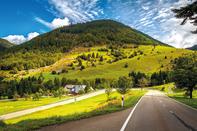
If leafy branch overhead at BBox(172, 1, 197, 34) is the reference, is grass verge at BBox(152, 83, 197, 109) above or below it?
below

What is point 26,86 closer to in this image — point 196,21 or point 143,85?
point 143,85

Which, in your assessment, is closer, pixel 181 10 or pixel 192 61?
pixel 181 10

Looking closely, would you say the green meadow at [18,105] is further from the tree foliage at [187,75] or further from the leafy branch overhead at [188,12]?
the leafy branch overhead at [188,12]

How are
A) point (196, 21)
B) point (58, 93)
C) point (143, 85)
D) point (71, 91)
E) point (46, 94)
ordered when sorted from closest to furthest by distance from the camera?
1. point (196, 21)
2. point (58, 93)
3. point (46, 94)
4. point (71, 91)
5. point (143, 85)

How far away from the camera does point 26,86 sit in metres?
178

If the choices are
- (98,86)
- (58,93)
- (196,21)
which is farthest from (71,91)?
(196,21)

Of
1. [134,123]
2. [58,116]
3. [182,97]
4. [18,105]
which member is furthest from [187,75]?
[18,105]

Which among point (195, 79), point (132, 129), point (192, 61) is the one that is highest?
point (192, 61)

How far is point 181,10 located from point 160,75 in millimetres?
179157

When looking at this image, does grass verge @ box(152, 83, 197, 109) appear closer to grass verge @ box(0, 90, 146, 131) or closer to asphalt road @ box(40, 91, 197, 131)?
grass verge @ box(0, 90, 146, 131)

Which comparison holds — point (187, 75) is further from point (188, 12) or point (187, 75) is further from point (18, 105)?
point (18, 105)

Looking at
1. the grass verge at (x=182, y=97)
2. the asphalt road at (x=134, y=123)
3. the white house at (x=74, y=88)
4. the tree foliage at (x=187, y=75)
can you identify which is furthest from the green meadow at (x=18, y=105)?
the white house at (x=74, y=88)

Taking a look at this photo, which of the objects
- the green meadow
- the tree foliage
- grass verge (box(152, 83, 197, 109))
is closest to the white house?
the green meadow

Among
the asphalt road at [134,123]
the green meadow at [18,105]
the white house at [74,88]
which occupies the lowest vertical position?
the green meadow at [18,105]
